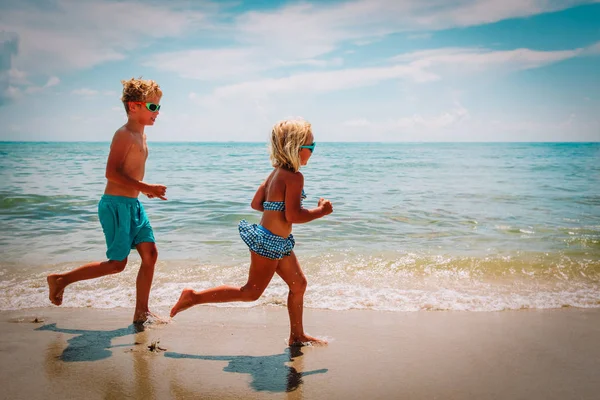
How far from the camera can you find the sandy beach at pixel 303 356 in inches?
112

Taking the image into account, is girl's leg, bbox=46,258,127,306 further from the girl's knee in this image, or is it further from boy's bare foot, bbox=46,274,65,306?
the girl's knee

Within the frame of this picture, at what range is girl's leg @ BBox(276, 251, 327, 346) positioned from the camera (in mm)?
3410

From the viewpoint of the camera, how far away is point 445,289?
5.09m

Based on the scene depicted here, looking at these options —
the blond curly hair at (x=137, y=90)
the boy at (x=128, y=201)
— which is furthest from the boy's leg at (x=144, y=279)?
the blond curly hair at (x=137, y=90)

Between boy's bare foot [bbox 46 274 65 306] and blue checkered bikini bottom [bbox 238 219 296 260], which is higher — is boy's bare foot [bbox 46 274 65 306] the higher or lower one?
the lower one

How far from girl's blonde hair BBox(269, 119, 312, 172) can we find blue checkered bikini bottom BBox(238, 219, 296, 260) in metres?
0.50

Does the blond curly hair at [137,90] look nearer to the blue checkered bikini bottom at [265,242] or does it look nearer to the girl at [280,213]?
the girl at [280,213]

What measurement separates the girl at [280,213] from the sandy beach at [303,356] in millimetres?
541

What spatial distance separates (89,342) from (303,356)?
1694mm

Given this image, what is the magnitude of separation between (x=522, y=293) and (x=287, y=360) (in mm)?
3034

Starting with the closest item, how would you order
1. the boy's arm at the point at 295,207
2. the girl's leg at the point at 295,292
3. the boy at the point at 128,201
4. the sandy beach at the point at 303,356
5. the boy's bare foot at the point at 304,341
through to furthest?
1. the sandy beach at the point at 303,356
2. the boy's arm at the point at 295,207
3. the girl's leg at the point at 295,292
4. the boy's bare foot at the point at 304,341
5. the boy at the point at 128,201

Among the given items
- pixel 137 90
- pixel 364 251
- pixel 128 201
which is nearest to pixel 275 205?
pixel 128 201

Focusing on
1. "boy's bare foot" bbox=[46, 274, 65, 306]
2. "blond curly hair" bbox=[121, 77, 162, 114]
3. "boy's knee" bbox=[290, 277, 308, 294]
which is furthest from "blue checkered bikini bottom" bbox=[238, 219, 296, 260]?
"boy's bare foot" bbox=[46, 274, 65, 306]

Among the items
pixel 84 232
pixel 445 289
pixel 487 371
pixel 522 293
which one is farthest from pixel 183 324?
pixel 84 232
